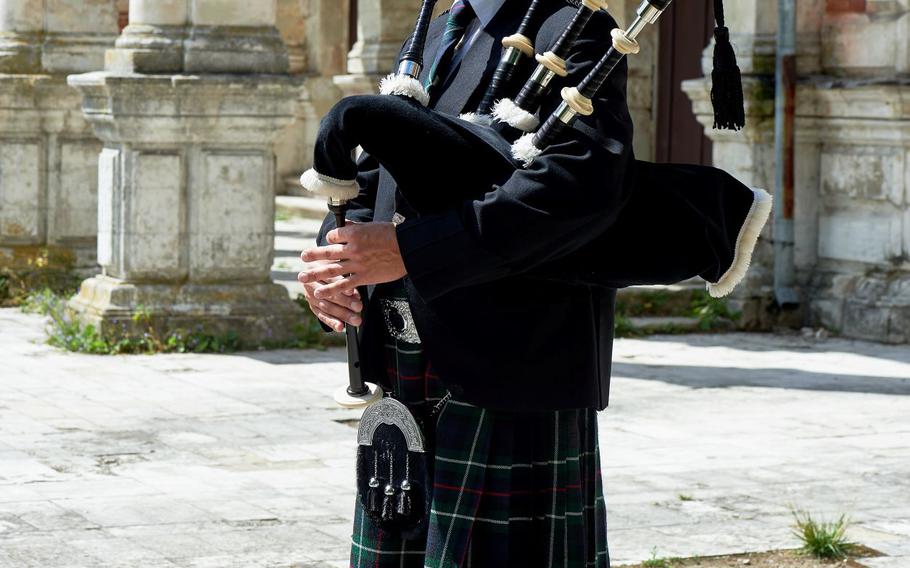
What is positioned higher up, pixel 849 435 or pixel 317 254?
pixel 317 254

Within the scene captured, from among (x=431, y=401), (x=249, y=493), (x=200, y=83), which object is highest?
(x=200, y=83)

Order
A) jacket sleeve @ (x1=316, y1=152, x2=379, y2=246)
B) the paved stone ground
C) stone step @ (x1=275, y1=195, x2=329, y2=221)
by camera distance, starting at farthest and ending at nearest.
Answer: stone step @ (x1=275, y1=195, x2=329, y2=221) < the paved stone ground < jacket sleeve @ (x1=316, y1=152, x2=379, y2=246)

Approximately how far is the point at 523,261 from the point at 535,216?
3.7 inches

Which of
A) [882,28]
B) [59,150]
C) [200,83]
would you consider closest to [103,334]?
[200,83]

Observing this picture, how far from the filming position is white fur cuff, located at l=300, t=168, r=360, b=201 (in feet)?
10.6

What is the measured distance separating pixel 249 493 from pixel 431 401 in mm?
3242

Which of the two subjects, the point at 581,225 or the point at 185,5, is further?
the point at 185,5

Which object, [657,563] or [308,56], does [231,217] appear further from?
[308,56]

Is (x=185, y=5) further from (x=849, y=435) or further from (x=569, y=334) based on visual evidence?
(x=569, y=334)

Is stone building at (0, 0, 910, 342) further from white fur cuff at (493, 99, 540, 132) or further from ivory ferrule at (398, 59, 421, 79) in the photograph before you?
white fur cuff at (493, 99, 540, 132)

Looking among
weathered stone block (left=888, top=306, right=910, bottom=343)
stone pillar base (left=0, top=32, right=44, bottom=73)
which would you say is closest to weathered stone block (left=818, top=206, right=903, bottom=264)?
weathered stone block (left=888, top=306, right=910, bottom=343)

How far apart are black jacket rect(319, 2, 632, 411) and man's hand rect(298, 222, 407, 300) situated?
3 centimetres

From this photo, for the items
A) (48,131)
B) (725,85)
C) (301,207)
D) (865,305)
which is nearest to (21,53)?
(48,131)

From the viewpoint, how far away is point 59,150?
12352mm
